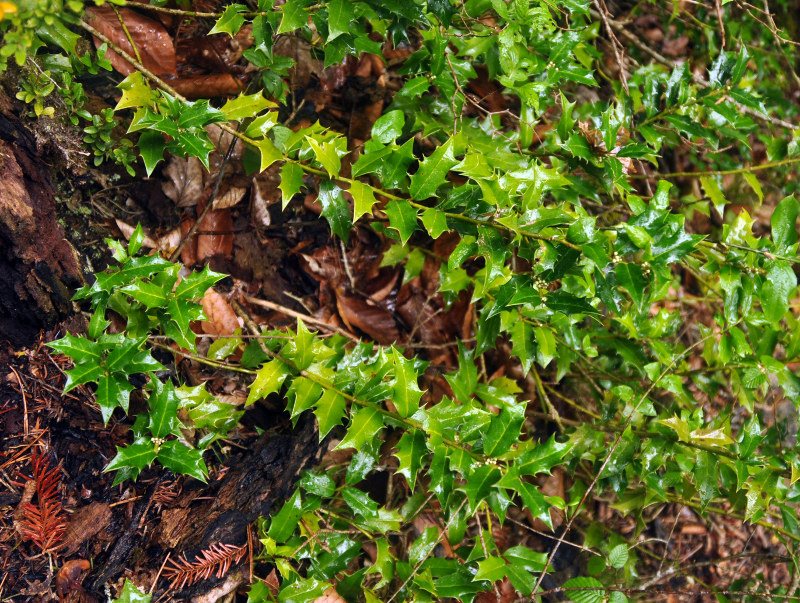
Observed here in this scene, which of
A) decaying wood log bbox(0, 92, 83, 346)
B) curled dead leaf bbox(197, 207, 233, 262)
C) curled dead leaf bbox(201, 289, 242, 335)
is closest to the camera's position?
decaying wood log bbox(0, 92, 83, 346)

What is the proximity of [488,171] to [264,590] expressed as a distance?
1490 mm

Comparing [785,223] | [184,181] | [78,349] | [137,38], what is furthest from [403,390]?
[137,38]

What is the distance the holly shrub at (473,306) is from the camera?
1.69m

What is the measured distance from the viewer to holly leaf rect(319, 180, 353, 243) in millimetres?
1810

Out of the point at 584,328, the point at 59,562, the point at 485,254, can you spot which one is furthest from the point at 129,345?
the point at 584,328

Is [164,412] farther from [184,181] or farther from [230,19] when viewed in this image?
[230,19]

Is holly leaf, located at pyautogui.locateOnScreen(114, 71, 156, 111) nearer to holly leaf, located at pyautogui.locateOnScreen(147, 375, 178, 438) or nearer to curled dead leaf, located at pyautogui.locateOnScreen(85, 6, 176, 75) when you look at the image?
curled dead leaf, located at pyautogui.locateOnScreen(85, 6, 176, 75)

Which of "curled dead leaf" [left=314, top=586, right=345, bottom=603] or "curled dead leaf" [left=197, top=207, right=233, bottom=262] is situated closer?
"curled dead leaf" [left=314, top=586, right=345, bottom=603]

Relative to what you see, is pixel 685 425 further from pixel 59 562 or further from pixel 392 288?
pixel 59 562

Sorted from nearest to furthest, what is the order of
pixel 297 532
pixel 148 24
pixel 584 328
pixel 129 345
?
pixel 129 345, pixel 297 532, pixel 148 24, pixel 584 328

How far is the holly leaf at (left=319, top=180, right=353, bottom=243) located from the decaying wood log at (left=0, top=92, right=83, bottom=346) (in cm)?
88

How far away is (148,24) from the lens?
2135 mm

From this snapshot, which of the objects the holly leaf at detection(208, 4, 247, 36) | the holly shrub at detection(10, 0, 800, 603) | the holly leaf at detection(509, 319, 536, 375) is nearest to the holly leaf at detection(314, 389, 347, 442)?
the holly shrub at detection(10, 0, 800, 603)

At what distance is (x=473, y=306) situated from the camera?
2562mm
